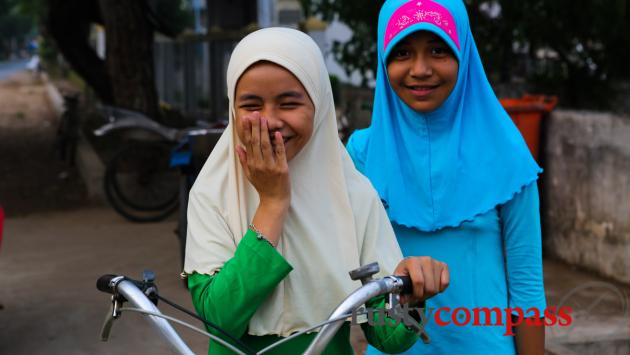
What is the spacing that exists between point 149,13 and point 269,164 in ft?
42.6

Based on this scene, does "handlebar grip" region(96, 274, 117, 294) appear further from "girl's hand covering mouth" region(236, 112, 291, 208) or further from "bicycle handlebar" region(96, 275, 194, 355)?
"girl's hand covering mouth" region(236, 112, 291, 208)

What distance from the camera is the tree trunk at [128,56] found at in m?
11.9

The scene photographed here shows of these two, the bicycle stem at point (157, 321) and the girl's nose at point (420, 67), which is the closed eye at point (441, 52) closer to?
the girl's nose at point (420, 67)

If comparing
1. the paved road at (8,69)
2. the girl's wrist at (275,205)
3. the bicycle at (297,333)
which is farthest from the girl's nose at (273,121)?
the paved road at (8,69)

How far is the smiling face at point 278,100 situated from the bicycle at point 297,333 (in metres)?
0.35

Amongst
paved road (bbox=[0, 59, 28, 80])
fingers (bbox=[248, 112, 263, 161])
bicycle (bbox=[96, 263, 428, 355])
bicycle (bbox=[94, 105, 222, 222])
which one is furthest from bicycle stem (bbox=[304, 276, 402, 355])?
paved road (bbox=[0, 59, 28, 80])

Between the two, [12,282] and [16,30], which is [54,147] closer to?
[12,282]

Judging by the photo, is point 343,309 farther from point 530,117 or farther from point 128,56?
point 128,56

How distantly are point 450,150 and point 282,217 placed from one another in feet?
2.21

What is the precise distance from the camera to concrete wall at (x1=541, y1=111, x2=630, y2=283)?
644 cm

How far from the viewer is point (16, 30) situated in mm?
106188

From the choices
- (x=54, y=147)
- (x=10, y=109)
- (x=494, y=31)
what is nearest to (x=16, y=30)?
(x=10, y=109)

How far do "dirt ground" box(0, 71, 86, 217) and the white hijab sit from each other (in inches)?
338

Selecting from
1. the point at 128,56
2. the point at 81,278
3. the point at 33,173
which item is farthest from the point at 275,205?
the point at 33,173
